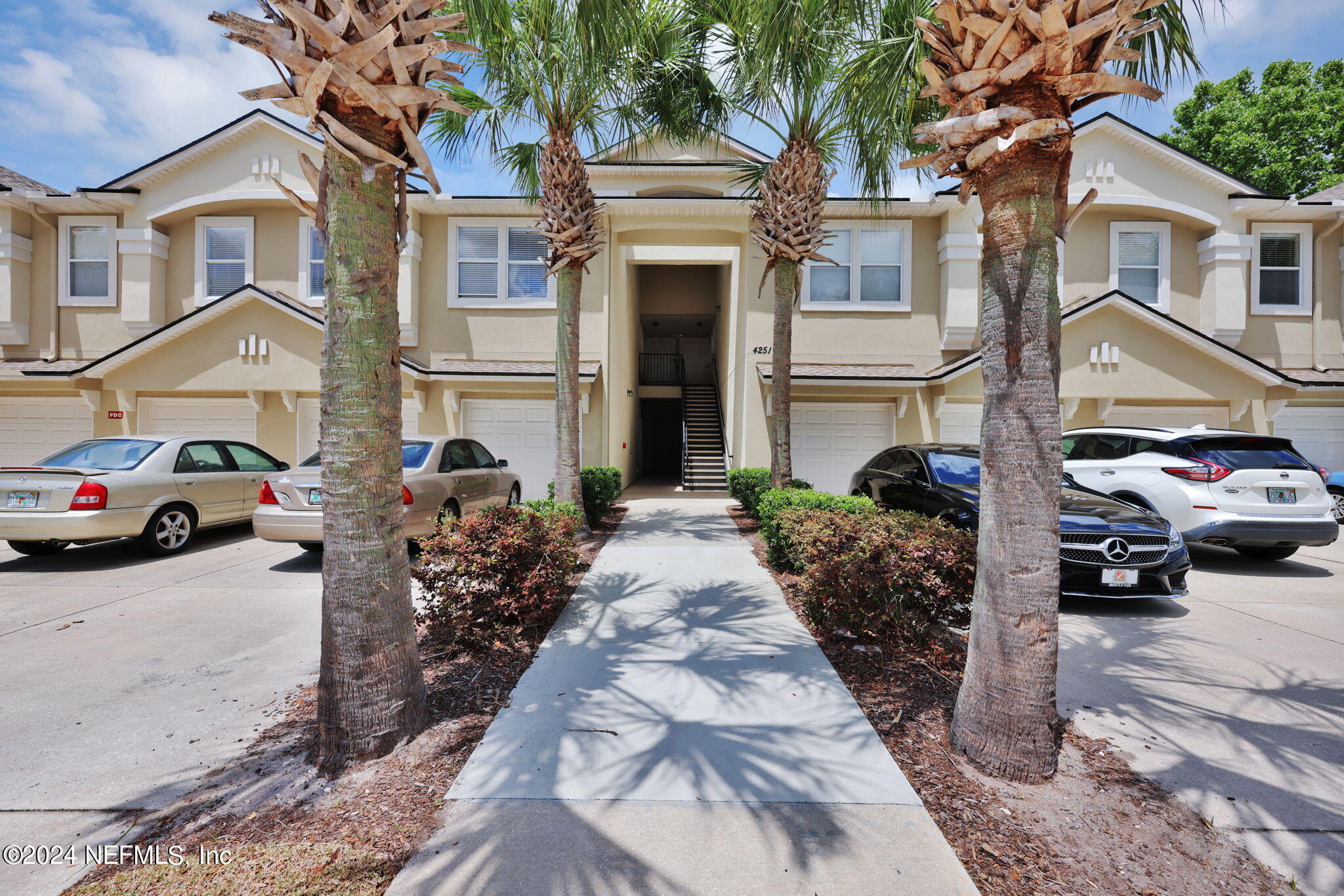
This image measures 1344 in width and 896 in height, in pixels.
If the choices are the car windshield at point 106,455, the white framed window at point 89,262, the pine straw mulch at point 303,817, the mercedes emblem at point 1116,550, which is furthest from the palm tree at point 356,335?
the white framed window at point 89,262

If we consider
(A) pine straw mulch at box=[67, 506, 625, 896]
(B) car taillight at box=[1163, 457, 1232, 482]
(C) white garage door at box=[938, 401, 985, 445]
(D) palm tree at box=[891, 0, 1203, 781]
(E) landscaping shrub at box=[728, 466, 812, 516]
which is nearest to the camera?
(A) pine straw mulch at box=[67, 506, 625, 896]

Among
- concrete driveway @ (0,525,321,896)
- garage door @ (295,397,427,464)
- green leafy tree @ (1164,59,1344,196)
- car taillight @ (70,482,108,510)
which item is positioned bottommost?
concrete driveway @ (0,525,321,896)

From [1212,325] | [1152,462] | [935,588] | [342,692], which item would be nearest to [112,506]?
[342,692]

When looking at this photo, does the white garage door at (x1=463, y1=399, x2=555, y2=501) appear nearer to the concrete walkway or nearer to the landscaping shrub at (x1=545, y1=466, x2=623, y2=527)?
the landscaping shrub at (x1=545, y1=466, x2=623, y2=527)

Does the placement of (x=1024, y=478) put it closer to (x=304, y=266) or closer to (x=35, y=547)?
(x=35, y=547)

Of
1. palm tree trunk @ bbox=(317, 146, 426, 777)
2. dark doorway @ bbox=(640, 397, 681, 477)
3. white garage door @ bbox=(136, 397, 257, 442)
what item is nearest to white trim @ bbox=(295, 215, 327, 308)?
white garage door @ bbox=(136, 397, 257, 442)

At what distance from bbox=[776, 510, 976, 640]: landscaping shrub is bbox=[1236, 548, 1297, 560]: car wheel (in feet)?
22.5

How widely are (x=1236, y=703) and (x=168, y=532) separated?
11044 mm

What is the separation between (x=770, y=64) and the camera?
704cm

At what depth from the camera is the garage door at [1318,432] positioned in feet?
43.1

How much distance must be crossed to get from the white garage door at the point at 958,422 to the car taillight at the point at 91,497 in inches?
555

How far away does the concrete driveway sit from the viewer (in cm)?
262

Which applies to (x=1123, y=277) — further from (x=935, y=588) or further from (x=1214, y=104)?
(x=1214, y=104)

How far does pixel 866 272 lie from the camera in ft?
43.9
